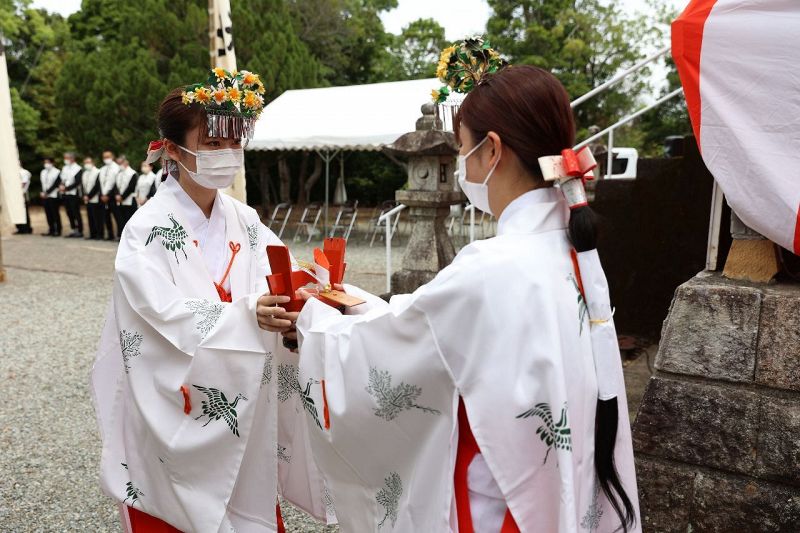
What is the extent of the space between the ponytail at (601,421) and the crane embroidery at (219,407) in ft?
3.68

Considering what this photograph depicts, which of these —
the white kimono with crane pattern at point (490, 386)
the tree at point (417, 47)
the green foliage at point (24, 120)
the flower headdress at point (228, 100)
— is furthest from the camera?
the tree at point (417, 47)

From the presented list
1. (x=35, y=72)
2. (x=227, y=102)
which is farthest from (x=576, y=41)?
(x=227, y=102)

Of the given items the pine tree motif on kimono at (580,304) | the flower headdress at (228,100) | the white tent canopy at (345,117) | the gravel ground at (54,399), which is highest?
the white tent canopy at (345,117)

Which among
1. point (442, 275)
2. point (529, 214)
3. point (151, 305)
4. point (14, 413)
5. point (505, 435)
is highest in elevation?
point (529, 214)

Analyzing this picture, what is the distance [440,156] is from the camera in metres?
5.39

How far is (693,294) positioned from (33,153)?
2599 cm

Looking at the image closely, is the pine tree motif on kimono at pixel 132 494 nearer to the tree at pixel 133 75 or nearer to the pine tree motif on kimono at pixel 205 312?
the pine tree motif on kimono at pixel 205 312

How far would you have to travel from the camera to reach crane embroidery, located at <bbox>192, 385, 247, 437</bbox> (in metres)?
2.07

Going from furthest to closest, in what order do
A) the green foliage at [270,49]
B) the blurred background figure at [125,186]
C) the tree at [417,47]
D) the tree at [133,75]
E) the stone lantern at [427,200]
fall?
the tree at [417,47]
the green foliage at [270,49]
the tree at [133,75]
the blurred background figure at [125,186]
the stone lantern at [427,200]

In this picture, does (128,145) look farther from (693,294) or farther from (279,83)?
(693,294)

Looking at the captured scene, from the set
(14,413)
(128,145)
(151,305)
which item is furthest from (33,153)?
(151,305)

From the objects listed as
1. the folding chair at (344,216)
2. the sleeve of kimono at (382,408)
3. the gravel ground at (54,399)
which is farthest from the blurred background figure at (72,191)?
the sleeve of kimono at (382,408)

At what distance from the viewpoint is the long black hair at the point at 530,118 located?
4.73ft

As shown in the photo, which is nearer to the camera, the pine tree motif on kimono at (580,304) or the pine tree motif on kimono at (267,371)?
the pine tree motif on kimono at (580,304)
